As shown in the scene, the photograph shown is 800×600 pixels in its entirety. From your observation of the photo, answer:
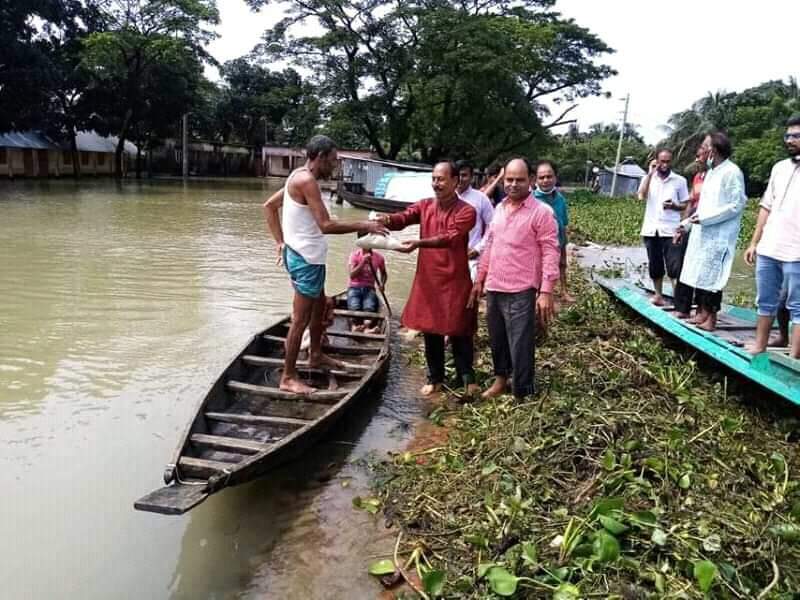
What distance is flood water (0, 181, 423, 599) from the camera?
3232 millimetres

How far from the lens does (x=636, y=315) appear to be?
6.74 metres

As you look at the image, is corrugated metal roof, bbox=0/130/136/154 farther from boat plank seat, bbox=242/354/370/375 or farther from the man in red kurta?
the man in red kurta

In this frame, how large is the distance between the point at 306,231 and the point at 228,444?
147 centimetres

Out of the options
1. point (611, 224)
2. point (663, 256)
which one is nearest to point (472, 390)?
point (663, 256)

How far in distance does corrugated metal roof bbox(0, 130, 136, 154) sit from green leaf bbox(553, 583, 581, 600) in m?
30.6

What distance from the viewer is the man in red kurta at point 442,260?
4355mm

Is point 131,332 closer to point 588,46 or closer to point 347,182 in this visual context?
point 347,182

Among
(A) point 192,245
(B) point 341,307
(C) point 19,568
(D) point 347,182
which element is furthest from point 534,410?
(D) point 347,182

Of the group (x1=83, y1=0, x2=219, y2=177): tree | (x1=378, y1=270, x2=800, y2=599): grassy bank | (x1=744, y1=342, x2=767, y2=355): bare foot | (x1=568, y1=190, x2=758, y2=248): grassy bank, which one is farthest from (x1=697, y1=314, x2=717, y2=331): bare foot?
(x1=83, y1=0, x2=219, y2=177): tree

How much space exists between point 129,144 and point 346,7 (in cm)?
1851

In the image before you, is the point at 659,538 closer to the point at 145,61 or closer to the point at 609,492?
the point at 609,492

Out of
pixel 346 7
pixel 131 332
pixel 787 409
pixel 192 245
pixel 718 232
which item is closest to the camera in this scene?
pixel 787 409

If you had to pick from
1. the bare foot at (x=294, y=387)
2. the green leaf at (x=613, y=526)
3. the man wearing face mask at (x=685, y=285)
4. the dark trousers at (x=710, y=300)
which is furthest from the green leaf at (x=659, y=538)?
the man wearing face mask at (x=685, y=285)

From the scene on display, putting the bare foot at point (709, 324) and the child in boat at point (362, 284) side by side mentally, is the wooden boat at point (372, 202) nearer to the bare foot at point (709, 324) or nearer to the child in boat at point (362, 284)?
the child in boat at point (362, 284)
